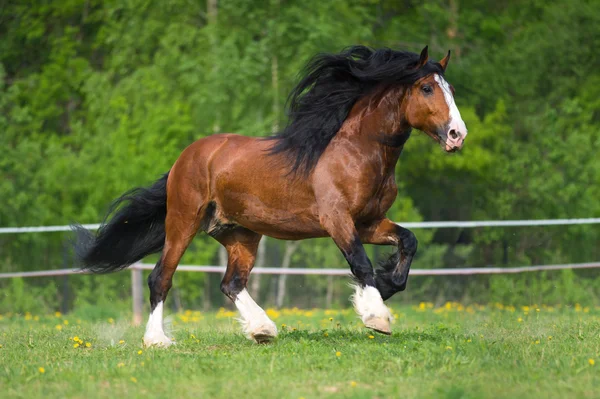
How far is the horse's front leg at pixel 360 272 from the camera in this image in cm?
683

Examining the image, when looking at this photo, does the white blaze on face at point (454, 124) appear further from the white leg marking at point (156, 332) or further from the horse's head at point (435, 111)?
the white leg marking at point (156, 332)

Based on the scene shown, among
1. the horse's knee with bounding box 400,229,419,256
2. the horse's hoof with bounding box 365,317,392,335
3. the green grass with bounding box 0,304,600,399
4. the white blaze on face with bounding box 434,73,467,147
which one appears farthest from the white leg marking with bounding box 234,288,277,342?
the white blaze on face with bounding box 434,73,467,147

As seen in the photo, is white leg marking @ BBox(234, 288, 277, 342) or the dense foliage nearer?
white leg marking @ BBox(234, 288, 277, 342)

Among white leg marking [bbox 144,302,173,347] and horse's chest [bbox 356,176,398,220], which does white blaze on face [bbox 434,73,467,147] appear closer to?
horse's chest [bbox 356,176,398,220]

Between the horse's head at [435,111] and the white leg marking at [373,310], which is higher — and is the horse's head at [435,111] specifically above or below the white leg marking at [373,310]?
above

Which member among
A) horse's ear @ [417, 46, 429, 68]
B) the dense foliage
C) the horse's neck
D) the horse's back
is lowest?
the dense foliage

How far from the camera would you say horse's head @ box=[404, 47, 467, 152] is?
6980mm

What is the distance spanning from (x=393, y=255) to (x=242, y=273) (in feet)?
5.12

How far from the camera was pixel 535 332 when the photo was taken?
7879mm

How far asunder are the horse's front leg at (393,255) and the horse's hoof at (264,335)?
3.33 feet

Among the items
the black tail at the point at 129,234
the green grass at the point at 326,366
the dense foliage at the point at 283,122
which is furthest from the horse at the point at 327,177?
the dense foliage at the point at 283,122

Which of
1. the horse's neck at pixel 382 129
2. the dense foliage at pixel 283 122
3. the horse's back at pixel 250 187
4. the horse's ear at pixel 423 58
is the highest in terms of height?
the horse's ear at pixel 423 58

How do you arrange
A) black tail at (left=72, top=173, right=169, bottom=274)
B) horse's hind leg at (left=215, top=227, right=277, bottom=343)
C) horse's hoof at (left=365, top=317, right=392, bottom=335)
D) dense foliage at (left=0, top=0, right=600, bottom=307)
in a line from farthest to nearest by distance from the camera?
dense foliage at (left=0, top=0, right=600, bottom=307) → black tail at (left=72, top=173, right=169, bottom=274) → horse's hind leg at (left=215, top=227, right=277, bottom=343) → horse's hoof at (left=365, top=317, right=392, bottom=335)

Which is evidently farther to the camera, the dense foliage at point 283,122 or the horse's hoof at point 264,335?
the dense foliage at point 283,122
